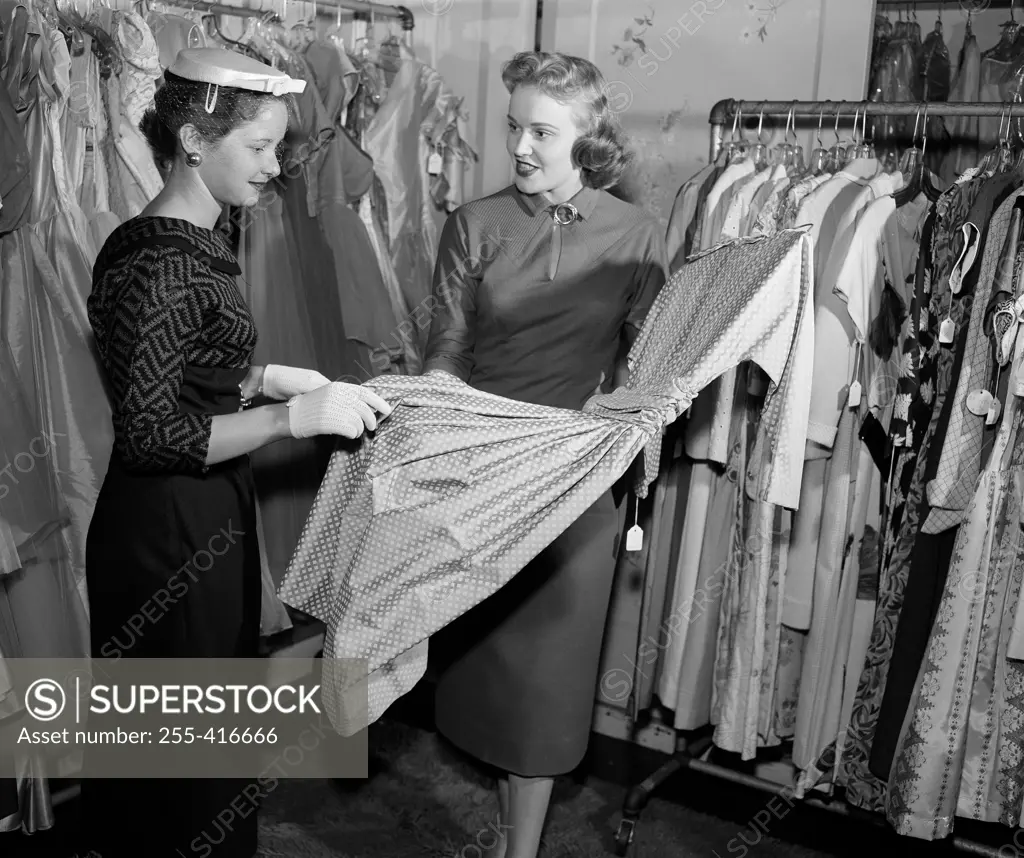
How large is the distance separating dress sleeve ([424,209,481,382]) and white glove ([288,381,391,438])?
0.44 meters

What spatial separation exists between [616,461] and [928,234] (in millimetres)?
989

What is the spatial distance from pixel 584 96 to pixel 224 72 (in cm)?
73

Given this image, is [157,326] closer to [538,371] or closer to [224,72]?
[224,72]

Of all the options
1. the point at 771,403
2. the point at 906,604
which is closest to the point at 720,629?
the point at 906,604

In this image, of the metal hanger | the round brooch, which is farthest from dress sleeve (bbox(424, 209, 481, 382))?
the metal hanger

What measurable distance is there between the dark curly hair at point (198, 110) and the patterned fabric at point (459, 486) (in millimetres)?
531

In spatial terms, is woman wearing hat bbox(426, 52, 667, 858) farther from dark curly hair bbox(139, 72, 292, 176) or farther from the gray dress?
dark curly hair bbox(139, 72, 292, 176)

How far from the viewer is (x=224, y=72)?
→ 6.32 ft

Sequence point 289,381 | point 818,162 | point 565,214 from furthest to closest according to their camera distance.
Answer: point 818,162, point 565,214, point 289,381

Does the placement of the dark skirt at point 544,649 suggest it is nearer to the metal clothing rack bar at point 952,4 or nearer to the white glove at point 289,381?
the white glove at point 289,381

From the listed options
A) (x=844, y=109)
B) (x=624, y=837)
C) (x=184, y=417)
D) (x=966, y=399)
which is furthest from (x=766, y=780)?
(x=184, y=417)

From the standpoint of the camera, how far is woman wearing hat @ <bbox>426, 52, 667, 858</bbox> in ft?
7.30

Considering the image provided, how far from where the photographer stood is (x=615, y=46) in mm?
3082

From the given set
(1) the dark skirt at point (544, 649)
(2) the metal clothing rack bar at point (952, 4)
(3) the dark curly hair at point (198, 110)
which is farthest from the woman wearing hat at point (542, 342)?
(2) the metal clothing rack bar at point (952, 4)
